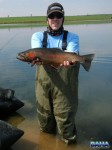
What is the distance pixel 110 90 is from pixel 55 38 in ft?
15.2

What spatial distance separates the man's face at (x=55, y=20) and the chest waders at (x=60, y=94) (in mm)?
235

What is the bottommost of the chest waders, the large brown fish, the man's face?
the chest waders

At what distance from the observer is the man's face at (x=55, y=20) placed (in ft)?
19.1

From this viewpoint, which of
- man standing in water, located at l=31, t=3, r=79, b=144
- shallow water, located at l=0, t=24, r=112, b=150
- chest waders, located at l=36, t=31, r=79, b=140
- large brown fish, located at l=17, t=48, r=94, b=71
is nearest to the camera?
large brown fish, located at l=17, t=48, r=94, b=71

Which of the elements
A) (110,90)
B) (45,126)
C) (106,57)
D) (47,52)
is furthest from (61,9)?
(106,57)

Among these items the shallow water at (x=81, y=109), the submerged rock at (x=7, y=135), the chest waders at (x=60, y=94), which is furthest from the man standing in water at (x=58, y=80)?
the submerged rock at (x=7, y=135)

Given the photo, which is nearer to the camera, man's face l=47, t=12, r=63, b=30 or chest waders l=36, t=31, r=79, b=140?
man's face l=47, t=12, r=63, b=30

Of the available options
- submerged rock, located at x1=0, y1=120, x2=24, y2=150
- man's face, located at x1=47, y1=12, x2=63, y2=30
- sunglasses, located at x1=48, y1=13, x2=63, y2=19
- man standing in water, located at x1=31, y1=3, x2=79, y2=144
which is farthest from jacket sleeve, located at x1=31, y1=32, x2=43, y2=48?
submerged rock, located at x1=0, y1=120, x2=24, y2=150

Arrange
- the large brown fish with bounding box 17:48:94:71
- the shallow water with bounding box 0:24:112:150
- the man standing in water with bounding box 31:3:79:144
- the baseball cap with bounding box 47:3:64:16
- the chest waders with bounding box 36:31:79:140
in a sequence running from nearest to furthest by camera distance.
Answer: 1. the large brown fish with bounding box 17:48:94:71
2. the baseball cap with bounding box 47:3:64:16
3. the man standing in water with bounding box 31:3:79:144
4. the chest waders with bounding box 36:31:79:140
5. the shallow water with bounding box 0:24:112:150

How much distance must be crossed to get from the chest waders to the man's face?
23 cm

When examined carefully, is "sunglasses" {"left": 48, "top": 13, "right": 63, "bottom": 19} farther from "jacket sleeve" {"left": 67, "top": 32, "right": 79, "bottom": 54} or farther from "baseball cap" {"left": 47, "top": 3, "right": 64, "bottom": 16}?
"jacket sleeve" {"left": 67, "top": 32, "right": 79, "bottom": 54}

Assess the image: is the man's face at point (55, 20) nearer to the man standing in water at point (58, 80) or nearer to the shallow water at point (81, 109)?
the man standing in water at point (58, 80)

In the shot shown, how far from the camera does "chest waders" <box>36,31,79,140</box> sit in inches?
240

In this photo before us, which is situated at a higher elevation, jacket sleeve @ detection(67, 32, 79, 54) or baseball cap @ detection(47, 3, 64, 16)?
baseball cap @ detection(47, 3, 64, 16)
